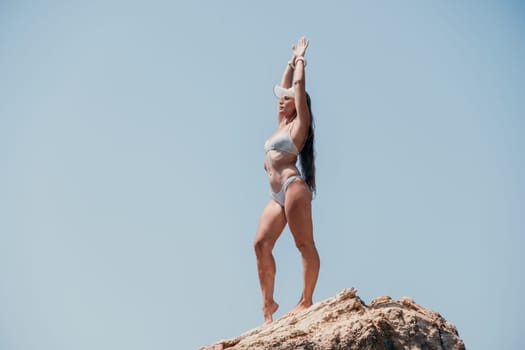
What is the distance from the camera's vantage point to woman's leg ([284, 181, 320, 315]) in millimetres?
11754

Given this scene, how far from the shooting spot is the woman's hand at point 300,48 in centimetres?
1300

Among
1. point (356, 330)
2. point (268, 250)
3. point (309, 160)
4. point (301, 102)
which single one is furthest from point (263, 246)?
point (356, 330)

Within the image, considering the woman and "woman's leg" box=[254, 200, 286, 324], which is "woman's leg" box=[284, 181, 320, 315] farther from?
"woman's leg" box=[254, 200, 286, 324]

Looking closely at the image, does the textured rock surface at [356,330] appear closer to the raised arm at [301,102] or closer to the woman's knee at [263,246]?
the woman's knee at [263,246]

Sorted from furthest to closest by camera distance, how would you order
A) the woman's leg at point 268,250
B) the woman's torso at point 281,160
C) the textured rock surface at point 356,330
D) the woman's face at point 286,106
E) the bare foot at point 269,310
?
the woman's face at point 286,106, the woman's torso at point 281,160, the woman's leg at point 268,250, the bare foot at point 269,310, the textured rock surface at point 356,330

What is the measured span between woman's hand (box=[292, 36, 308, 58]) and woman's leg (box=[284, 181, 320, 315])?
6.87ft

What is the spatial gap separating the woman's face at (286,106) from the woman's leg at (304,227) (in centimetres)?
128

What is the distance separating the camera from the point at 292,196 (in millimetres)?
12039

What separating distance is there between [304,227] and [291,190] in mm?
557

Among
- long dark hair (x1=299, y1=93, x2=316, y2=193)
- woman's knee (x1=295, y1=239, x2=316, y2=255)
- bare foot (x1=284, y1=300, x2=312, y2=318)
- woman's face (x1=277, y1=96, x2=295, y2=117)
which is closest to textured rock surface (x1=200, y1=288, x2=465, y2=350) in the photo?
bare foot (x1=284, y1=300, x2=312, y2=318)

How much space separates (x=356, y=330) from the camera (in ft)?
31.8

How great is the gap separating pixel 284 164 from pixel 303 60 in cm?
163

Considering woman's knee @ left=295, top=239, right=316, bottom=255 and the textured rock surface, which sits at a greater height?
woman's knee @ left=295, top=239, right=316, bottom=255

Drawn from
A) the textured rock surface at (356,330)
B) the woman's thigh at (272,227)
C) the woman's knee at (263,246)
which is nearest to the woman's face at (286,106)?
the woman's thigh at (272,227)
